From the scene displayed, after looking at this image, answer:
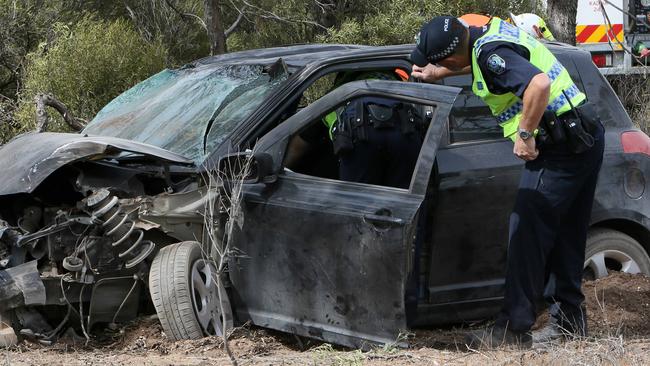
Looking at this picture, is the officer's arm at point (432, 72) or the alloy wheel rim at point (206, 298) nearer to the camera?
the alloy wheel rim at point (206, 298)

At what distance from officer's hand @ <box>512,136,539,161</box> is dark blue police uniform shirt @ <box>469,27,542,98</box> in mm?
228

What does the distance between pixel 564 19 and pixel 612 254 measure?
499 cm

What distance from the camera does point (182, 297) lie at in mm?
4371

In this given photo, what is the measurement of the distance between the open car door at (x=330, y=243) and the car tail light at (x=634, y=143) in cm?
141

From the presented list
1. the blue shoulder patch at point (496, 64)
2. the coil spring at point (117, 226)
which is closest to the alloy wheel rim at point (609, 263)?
the blue shoulder patch at point (496, 64)

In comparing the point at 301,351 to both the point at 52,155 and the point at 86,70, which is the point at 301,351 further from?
the point at 86,70

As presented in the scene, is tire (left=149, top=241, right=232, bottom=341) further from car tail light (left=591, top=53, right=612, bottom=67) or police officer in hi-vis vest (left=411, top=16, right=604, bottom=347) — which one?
car tail light (left=591, top=53, right=612, bottom=67)

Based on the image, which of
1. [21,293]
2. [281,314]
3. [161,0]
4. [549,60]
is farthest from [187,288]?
[161,0]

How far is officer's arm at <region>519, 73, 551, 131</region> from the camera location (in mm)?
3988

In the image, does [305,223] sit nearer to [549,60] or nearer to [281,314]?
[281,314]

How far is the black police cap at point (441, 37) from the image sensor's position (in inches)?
166

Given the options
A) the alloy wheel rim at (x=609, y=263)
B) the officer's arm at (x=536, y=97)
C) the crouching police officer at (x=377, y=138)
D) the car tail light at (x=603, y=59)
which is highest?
the officer's arm at (x=536, y=97)

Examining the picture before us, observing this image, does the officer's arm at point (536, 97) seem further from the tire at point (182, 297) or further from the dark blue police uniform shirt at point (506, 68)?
the tire at point (182, 297)

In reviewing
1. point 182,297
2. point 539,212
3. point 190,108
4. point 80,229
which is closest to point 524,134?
point 539,212
